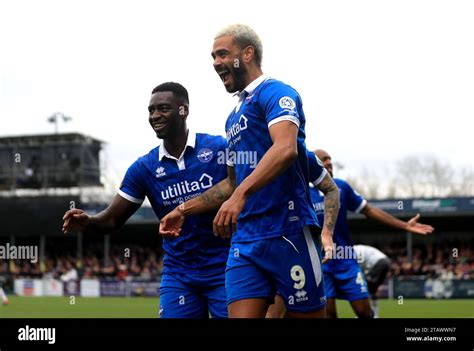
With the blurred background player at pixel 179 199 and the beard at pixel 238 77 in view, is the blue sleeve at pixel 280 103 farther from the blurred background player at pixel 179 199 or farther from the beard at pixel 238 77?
the blurred background player at pixel 179 199

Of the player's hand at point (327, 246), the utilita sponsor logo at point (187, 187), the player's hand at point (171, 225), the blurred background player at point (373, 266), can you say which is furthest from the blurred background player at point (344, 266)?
the player's hand at point (171, 225)

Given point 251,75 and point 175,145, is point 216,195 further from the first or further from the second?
point 251,75

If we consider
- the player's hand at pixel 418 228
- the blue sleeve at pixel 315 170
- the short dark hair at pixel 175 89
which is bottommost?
Result: the player's hand at pixel 418 228

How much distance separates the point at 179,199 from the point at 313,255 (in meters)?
1.49

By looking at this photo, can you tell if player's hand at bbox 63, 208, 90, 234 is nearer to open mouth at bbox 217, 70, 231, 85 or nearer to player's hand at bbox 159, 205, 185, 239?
player's hand at bbox 159, 205, 185, 239

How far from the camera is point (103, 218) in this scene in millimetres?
5918

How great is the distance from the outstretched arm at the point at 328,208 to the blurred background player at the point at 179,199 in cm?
79

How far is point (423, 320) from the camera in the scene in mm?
5363

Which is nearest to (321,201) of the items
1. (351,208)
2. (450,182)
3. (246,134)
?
(351,208)

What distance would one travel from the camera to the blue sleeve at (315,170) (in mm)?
5797

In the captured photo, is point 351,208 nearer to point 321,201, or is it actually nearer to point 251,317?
point 321,201

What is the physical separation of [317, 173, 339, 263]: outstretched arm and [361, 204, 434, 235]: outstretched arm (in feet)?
5.53

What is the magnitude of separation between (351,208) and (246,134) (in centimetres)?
531

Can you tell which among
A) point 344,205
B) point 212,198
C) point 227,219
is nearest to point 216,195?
point 212,198
